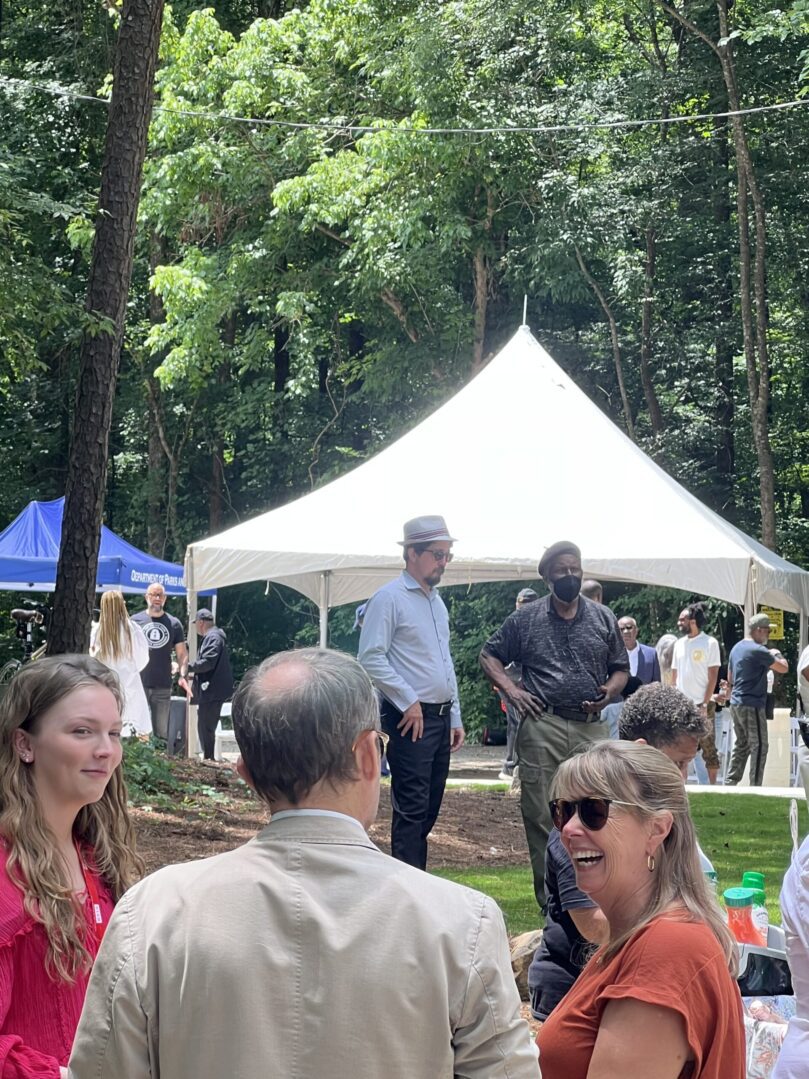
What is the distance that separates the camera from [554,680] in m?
7.51

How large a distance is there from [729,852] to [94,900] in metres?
8.40

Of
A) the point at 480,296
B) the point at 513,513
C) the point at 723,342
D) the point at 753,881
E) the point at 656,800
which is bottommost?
the point at 753,881

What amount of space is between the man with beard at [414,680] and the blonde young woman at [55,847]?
4488mm

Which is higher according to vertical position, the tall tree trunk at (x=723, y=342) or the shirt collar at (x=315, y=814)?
the tall tree trunk at (x=723, y=342)

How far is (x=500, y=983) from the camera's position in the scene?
6.19 feet

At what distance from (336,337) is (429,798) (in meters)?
21.7

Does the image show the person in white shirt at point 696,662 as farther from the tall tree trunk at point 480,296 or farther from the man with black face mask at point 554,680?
the tall tree trunk at point 480,296

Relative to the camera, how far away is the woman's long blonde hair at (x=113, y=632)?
1220cm

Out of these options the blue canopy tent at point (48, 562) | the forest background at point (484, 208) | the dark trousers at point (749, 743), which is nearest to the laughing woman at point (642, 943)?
the dark trousers at point (749, 743)

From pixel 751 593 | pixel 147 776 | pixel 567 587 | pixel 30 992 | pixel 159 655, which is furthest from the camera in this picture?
pixel 159 655

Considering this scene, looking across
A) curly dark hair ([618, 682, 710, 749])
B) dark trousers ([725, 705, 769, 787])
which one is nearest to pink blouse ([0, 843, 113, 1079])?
curly dark hair ([618, 682, 710, 749])

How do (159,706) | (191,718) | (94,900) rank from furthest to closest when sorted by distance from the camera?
1. (191,718)
2. (159,706)
3. (94,900)

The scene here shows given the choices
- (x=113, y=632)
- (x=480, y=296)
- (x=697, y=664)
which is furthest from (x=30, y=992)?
(x=480, y=296)

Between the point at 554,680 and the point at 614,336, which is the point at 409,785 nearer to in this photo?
the point at 554,680
